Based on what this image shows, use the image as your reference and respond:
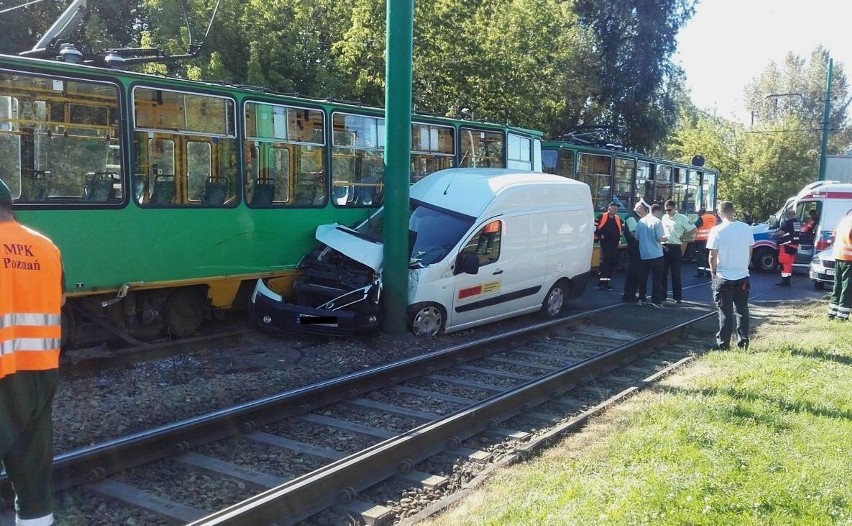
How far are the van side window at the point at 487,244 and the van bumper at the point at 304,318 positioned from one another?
5.24ft

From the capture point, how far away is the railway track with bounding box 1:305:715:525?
15.7 ft

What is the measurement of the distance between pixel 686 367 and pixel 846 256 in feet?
16.4

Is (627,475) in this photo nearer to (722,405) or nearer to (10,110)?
(722,405)

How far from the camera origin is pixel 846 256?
472 inches

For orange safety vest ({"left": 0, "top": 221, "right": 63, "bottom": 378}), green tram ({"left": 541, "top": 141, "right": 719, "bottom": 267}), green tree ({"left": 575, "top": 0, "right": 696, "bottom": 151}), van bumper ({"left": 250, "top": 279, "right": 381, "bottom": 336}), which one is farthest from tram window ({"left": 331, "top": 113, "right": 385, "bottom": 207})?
green tree ({"left": 575, "top": 0, "right": 696, "bottom": 151})

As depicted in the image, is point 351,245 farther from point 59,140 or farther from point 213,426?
point 213,426

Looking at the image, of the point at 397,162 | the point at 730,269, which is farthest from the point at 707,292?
the point at 397,162

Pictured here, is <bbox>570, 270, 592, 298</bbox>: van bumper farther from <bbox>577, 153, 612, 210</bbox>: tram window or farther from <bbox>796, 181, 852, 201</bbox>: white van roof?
<bbox>796, 181, 852, 201</bbox>: white van roof

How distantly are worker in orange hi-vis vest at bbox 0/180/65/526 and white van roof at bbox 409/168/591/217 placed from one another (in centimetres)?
708

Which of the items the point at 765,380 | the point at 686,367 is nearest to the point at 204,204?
the point at 686,367

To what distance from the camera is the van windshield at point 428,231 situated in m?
10.3

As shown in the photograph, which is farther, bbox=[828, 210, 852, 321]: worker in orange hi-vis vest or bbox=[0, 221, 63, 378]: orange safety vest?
bbox=[828, 210, 852, 321]: worker in orange hi-vis vest

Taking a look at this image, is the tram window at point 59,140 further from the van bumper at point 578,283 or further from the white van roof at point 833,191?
the white van roof at point 833,191

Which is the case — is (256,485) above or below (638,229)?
below
